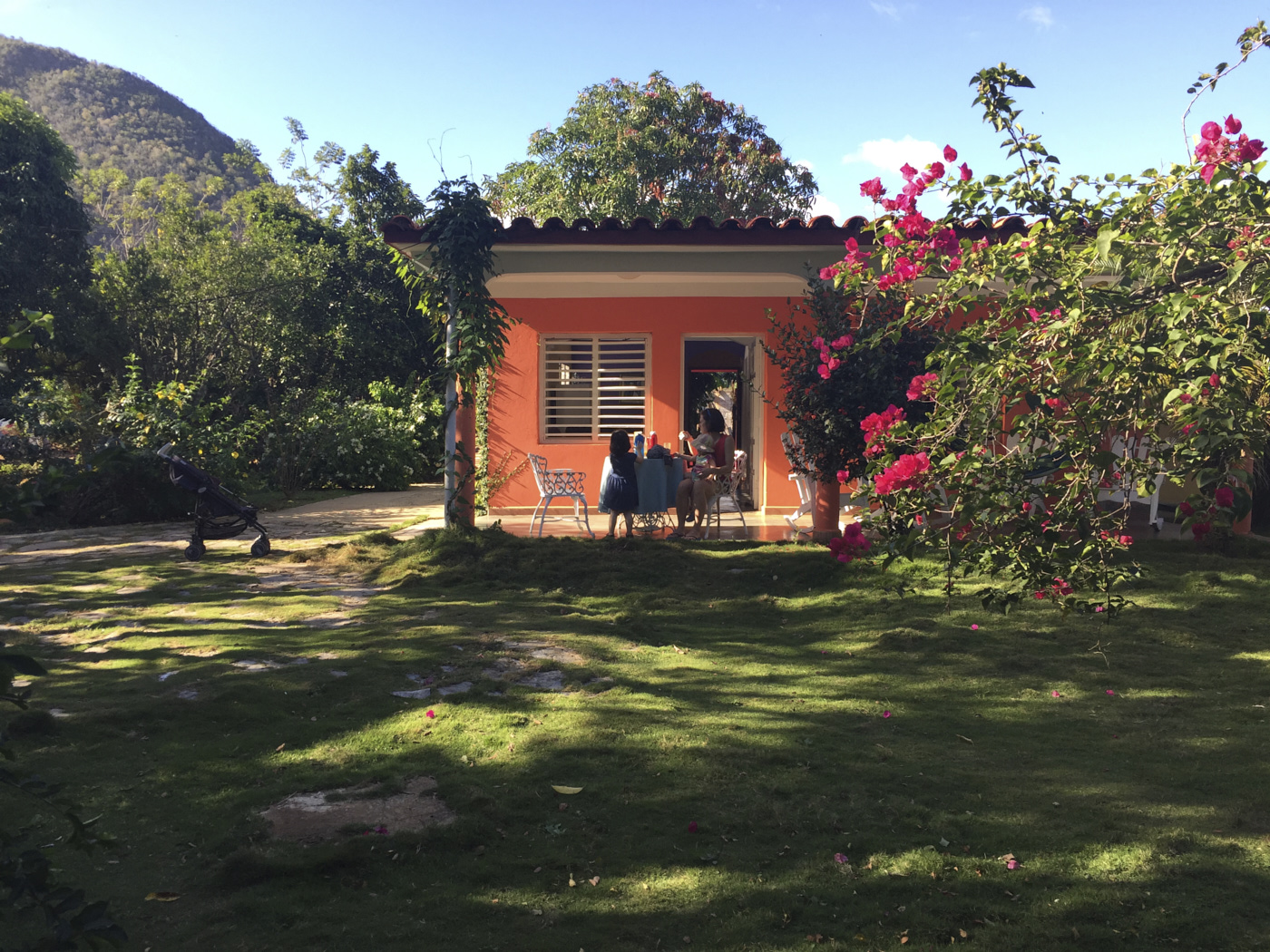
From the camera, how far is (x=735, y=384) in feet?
51.8

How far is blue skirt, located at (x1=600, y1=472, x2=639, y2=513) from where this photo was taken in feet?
28.2

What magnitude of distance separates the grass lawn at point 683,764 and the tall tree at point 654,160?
1809 centimetres

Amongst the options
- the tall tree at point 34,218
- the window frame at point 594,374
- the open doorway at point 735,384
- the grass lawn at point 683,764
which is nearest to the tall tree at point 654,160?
the open doorway at point 735,384

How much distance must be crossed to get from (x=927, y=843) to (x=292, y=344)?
19.5m

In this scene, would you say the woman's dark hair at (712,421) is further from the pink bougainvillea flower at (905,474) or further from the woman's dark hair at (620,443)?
the pink bougainvillea flower at (905,474)

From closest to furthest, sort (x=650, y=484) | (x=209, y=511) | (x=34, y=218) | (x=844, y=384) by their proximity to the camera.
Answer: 1. (x=844, y=384)
2. (x=650, y=484)
3. (x=209, y=511)
4. (x=34, y=218)

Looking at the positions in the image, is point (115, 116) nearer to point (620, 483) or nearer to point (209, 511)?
point (209, 511)

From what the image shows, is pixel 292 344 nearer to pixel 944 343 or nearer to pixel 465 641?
pixel 465 641

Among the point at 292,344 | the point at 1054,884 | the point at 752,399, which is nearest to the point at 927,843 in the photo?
the point at 1054,884

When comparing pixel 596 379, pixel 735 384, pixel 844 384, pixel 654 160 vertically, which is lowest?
pixel 844 384

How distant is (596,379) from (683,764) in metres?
7.60

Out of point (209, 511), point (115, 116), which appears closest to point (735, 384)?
point (209, 511)

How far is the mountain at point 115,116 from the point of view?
58.5 m

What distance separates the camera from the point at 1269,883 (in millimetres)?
2955
